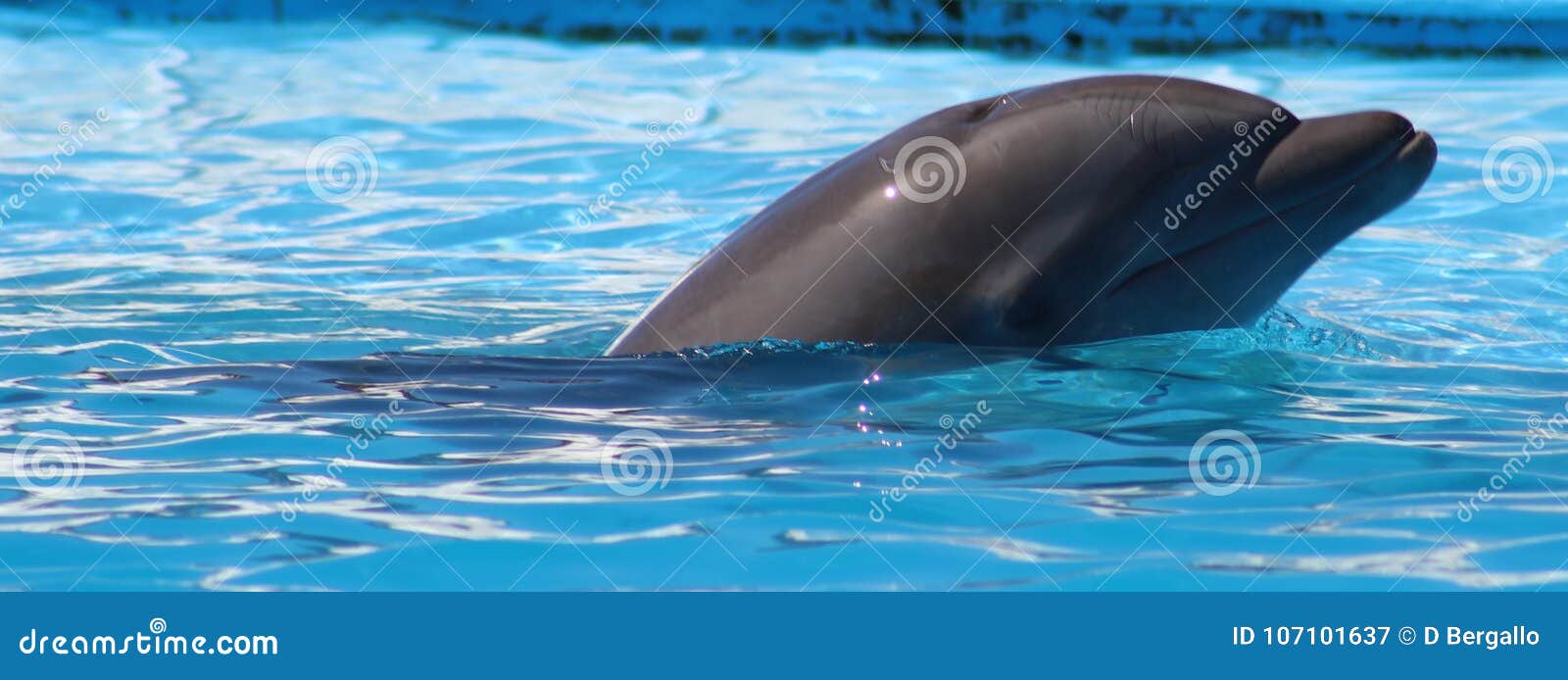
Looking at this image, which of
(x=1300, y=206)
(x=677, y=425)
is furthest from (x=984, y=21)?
(x=677, y=425)

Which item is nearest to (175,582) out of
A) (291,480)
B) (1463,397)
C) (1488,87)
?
(291,480)

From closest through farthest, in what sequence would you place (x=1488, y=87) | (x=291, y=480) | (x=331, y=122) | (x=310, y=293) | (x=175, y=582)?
1. (x=175, y=582)
2. (x=291, y=480)
3. (x=310, y=293)
4. (x=331, y=122)
5. (x=1488, y=87)

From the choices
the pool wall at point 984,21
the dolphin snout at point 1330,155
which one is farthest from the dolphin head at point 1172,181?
the pool wall at point 984,21

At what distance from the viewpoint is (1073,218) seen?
4.56 metres

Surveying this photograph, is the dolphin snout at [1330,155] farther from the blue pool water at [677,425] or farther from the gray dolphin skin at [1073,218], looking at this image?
the blue pool water at [677,425]

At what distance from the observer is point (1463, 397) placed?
5039mm

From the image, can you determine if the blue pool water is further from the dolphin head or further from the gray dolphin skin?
the dolphin head

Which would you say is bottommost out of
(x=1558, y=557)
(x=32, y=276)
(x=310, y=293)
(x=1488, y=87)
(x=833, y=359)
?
(x=1558, y=557)

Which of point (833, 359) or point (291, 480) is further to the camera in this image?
point (833, 359)

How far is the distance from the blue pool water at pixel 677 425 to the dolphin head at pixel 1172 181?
314mm

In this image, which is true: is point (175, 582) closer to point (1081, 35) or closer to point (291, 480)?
point (291, 480)

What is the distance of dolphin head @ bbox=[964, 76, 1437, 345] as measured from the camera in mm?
4484

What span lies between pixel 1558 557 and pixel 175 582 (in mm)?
2532

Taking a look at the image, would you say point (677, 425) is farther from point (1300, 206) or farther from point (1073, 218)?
point (1300, 206)
